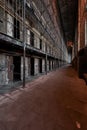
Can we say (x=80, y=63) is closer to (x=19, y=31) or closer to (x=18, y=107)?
(x=19, y=31)

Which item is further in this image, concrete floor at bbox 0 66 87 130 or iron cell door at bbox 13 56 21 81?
iron cell door at bbox 13 56 21 81

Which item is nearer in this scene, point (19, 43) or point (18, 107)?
point (18, 107)

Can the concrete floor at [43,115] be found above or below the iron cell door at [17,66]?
below

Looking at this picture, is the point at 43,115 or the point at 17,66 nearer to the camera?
the point at 43,115

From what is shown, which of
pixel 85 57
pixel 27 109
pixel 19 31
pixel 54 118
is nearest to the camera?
pixel 54 118

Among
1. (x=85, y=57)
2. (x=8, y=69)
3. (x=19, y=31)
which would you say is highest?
(x=19, y=31)

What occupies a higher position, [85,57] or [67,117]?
[85,57]

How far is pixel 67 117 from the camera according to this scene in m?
2.33

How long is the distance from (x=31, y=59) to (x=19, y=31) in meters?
2.14

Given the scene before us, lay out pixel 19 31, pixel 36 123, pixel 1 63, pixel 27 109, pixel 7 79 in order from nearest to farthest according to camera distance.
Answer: pixel 36 123, pixel 27 109, pixel 1 63, pixel 7 79, pixel 19 31

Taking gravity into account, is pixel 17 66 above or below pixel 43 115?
above

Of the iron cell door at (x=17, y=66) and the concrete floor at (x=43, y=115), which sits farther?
the iron cell door at (x=17, y=66)

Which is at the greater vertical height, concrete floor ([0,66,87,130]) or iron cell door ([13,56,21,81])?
iron cell door ([13,56,21,81])

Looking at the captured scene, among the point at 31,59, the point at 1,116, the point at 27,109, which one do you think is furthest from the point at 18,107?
the point at 31,59
